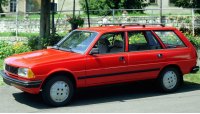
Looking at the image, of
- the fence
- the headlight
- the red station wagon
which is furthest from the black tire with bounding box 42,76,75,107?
the fence

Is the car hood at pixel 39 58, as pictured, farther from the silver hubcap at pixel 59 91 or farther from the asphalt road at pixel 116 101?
the asphalt road at pixel 116 101

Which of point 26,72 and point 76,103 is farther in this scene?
point 76,103

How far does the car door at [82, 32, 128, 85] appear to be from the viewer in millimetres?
8641

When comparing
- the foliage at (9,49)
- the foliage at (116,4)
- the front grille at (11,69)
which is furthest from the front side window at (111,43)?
the foliage at (116,4)

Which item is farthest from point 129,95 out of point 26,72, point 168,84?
point 26,72

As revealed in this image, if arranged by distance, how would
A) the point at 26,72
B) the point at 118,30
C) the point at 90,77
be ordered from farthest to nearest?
the point at 118,30 < the point at 90,77 < the point at 26,72

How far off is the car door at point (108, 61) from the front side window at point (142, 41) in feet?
0.78

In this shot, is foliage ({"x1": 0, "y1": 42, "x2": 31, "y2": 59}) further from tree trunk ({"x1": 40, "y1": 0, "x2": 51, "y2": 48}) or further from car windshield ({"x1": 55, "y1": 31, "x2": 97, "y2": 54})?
car windshield ({"x1": 55, "y1": 31, "x2": 97, "y2": 54})

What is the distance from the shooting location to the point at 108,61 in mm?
8805

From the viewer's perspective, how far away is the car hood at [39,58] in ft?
27.0

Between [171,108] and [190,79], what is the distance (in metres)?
3.46

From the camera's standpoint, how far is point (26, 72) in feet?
26.5

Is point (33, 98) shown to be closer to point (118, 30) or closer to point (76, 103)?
point (76, 103)

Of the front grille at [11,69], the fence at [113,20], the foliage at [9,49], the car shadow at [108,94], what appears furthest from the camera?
the fence at [113,20]
